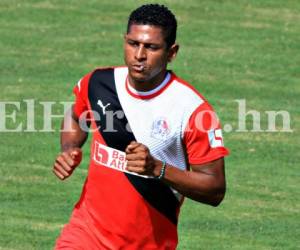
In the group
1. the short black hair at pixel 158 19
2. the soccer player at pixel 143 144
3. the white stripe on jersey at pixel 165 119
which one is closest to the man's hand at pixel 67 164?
the soccer player at pixel 143 144

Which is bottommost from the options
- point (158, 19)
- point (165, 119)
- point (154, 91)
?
point (165, 119)

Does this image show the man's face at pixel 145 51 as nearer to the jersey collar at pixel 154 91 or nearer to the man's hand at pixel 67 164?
the jersey collar at pixel 154 91

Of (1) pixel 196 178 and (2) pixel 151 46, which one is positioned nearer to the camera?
(1) pixel 196 178

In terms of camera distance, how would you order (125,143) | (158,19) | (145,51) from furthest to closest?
(125,143)
(158,19)
(145,51)

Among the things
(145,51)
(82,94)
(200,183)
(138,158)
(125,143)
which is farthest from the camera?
(82,94)

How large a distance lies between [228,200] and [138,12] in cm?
620

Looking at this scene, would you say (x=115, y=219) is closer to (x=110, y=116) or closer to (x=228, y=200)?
(x=110, y=116)

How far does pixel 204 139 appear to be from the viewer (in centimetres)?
883

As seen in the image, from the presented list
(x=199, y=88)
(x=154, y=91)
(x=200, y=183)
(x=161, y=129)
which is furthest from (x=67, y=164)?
(x=199, y=88)

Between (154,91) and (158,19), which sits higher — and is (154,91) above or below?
below

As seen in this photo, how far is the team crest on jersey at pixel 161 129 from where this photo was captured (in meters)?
9.03

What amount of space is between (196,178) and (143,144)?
18.1 inches

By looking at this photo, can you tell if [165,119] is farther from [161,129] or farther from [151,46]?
[151,46]

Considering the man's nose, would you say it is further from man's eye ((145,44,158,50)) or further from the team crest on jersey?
the team crest on jersey
